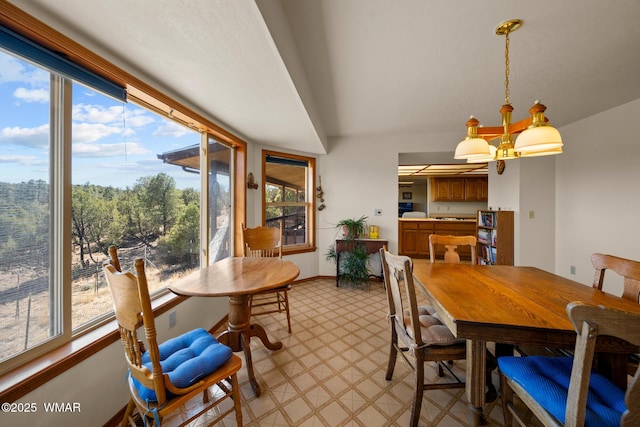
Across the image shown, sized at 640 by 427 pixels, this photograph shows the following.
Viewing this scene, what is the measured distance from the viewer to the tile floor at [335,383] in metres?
1.37

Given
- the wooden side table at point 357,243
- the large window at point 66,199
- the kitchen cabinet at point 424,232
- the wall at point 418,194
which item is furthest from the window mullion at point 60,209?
the wall at point 418,194

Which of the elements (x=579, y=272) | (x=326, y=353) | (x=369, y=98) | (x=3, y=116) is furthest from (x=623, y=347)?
(x=579, y=272)

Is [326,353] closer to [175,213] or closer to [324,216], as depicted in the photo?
[175,213]

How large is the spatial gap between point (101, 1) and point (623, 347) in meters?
2.59

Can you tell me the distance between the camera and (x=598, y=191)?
2941 mm

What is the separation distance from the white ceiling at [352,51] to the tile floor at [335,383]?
212cm

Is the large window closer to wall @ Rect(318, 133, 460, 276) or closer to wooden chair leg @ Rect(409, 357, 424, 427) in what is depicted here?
wooden chair leg @ Rect(409, 357, 424, 427)

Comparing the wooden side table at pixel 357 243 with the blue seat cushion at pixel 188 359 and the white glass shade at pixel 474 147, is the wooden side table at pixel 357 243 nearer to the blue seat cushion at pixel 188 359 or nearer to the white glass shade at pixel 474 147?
the white glass shade at pixel 474 147

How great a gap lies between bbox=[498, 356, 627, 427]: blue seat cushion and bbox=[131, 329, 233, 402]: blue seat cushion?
55.5 inches

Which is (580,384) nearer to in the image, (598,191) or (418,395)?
(418,395)

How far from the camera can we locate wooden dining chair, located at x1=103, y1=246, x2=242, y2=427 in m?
0.89

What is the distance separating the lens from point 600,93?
238 centimetres

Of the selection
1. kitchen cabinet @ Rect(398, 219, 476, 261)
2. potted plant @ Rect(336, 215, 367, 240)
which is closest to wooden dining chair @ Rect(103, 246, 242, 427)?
potted plant @ Rect(336, 215, 367, 240)

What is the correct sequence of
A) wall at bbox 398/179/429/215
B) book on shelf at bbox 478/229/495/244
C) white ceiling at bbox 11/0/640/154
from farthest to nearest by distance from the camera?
wall at bbox 398/179/429/215, book on shelf at bbox 478/229/495/244, white ceiling at bbox 11/0/640/154
